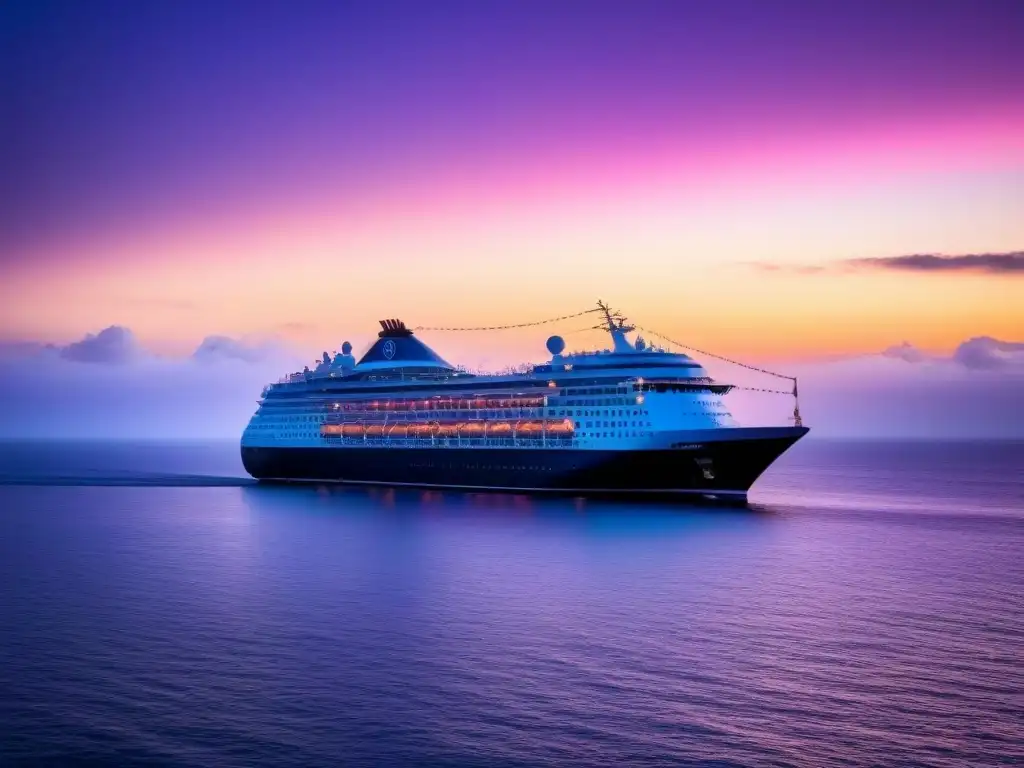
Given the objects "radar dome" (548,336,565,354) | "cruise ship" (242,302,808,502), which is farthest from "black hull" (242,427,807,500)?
"radar dome" (548,336,565,354)

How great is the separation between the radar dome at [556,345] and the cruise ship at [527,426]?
111 millimetres

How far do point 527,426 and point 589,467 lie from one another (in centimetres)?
847

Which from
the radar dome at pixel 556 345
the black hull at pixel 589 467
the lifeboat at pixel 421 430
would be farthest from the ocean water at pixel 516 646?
the lifeboat at pixel 421 430

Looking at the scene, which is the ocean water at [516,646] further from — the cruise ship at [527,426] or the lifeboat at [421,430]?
the lifeboat at [421,430]

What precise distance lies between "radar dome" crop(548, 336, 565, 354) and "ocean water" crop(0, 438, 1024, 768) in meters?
24.4

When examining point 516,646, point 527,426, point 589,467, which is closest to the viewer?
point 516,646

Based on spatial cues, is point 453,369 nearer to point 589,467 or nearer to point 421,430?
point 421,430

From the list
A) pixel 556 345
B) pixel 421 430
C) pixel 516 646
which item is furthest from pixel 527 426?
pixel 516 646

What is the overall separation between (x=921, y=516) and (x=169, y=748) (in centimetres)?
6527

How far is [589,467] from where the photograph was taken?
2911 inches

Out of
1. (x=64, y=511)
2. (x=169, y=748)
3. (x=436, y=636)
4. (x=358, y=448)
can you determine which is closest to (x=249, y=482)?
(x=358, y=448)

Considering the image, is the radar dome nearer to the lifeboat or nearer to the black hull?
the black hull

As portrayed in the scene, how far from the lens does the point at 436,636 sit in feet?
103

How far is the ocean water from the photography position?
21.7 meters
